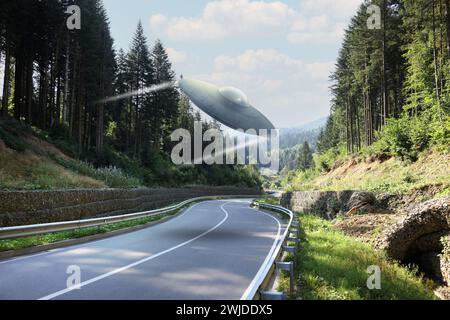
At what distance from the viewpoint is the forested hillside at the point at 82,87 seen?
32.7 m

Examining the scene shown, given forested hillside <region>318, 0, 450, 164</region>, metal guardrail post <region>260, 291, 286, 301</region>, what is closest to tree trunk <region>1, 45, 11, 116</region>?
forested hillside <region>318, 0, 450, 164</region>

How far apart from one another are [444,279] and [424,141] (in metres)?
15.6

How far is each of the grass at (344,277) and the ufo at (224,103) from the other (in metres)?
70.2

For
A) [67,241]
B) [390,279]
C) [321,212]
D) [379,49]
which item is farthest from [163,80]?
[390,279]

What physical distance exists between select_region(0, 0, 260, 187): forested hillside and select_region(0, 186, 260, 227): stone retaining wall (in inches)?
294

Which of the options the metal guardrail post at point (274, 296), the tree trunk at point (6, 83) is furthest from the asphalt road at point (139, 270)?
the tree trunk at point (6, 83)

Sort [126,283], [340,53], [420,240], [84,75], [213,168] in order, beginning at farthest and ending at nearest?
[213,168] → [340,53] → [84,75] → [420,240] → [126,283]

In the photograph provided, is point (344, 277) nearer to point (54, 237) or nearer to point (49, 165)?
point (54, 237)

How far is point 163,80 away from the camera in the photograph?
213ft

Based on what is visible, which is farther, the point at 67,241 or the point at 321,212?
the point at 321,212

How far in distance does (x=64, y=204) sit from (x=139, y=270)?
27.4ft

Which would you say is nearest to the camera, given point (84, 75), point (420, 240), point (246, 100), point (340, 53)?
point (420, 240)

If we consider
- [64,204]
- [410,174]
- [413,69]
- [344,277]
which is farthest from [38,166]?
[413,69]

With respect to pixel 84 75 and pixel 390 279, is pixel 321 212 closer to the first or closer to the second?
pixel 390 279
